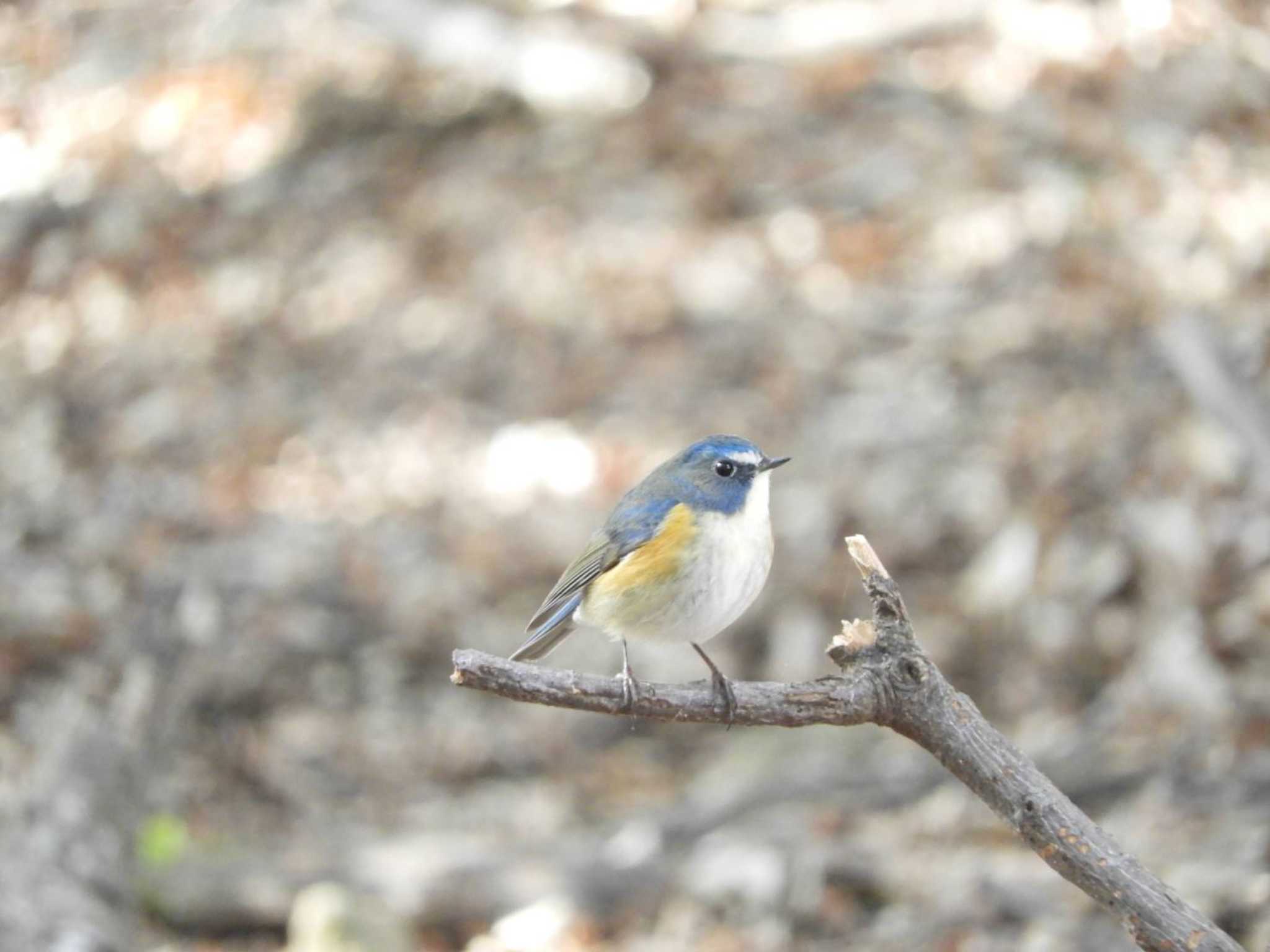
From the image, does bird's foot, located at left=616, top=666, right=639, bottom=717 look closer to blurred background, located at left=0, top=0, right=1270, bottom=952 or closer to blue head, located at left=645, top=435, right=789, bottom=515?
blue head, located at left=645, top=435, right=789, bottom=515

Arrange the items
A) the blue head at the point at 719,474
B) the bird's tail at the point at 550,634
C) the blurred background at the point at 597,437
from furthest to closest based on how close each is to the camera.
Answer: the blurred background at the point at 597,437 < the bird's tail at the point at 550,634 < the blue head at the point at 719,474

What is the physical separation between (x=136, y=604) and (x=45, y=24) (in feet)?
21.3

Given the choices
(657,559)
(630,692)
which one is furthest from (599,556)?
(630,692)

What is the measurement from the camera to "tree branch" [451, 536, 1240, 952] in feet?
9.53

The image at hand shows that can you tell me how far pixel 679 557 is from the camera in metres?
3.75

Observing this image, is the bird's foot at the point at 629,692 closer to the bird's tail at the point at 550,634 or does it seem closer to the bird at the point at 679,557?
the bird at the point at 679,557

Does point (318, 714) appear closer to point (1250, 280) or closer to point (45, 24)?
point (1250, 280)

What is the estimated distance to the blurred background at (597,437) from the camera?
18.3 ft

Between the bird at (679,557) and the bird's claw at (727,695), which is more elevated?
the bird at (679,557)

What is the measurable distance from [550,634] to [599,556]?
0.95 feet

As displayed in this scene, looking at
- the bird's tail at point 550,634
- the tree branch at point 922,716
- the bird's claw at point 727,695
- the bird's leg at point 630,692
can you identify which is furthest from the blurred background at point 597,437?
the bird's leg at point 630,692

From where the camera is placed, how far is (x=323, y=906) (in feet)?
17.5

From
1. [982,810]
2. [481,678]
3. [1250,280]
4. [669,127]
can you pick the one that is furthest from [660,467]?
[669,127]

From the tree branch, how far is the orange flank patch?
0.58 metres
